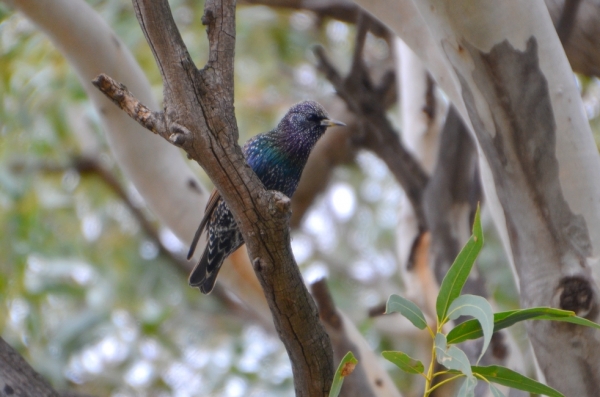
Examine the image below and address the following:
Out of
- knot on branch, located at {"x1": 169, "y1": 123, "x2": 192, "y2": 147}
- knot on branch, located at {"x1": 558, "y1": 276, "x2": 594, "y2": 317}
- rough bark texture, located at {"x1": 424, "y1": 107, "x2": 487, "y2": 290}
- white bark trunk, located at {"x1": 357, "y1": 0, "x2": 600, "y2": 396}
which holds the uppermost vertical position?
rough bark texture, located at {"x1": 424, "y1": 107, "x2": 487, "y2": 290}

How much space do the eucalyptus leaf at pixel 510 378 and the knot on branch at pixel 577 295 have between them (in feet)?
1.33

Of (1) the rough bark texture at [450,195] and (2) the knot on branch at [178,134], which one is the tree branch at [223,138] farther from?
(1) the rough bark texture at [450,195]

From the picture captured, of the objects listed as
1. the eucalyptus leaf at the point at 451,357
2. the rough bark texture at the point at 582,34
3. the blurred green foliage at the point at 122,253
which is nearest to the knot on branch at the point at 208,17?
the eucalyptus leaf at the point at 451,357

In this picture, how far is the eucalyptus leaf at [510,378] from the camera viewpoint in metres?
1.57

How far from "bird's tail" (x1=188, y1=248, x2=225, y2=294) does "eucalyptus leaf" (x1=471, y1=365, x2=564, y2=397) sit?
57.5 inches

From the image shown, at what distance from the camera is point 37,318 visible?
13.2 ft

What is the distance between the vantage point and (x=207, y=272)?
288 centimetres

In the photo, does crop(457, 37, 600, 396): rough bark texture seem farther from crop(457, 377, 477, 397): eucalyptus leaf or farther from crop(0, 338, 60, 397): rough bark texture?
crop(0, 338, 60, 397): rough bark texture

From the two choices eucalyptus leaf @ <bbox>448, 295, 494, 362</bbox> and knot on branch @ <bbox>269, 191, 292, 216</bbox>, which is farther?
knot on branch @ <bbox>269, 191, 292, 216</bbox>

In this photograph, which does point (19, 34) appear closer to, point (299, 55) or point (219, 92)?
point (299, 55)

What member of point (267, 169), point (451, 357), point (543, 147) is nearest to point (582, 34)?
point (543, 147)

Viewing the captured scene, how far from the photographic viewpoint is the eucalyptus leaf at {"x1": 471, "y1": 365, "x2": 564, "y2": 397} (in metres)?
1.57

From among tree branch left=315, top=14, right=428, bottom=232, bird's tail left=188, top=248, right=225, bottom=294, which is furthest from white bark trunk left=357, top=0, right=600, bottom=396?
bird's tail left=188, top=248, right=225, bottom=294

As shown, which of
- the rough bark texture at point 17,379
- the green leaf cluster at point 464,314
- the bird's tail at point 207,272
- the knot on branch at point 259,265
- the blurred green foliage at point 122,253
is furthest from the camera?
the blurred green foliage at point 122,253
